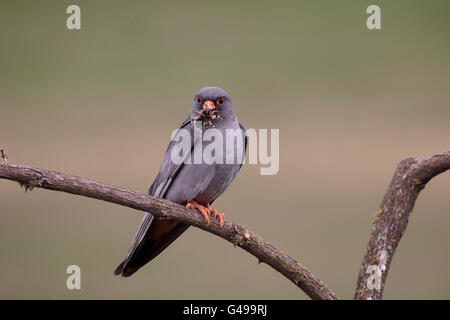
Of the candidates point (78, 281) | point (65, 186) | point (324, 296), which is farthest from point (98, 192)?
point (324, 296)

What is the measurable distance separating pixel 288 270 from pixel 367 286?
36cm

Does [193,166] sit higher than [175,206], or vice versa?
[193,166]

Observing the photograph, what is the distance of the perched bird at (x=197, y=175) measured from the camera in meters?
2.68

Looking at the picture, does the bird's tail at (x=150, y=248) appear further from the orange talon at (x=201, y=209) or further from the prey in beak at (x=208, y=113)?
the prey in beak at (x=208, y=113)

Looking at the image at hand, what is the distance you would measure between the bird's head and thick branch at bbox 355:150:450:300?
887 millimetres

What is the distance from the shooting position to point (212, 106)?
2705 millimetres

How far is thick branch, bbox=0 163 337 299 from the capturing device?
2012 millimetres

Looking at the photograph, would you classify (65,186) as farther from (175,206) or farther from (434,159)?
(434,159)

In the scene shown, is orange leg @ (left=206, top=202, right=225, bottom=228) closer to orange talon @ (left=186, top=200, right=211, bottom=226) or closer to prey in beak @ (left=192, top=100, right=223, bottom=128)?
orange talon @ (left=186, top=200, right=211, bottom=226)

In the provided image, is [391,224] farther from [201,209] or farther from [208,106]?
[208,106]

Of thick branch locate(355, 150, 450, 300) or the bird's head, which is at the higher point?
the bird's head

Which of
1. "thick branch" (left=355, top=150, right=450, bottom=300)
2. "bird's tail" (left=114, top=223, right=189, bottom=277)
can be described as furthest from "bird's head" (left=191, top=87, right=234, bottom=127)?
"thick branch" (left=355, top=150, right=450, bottom=300)

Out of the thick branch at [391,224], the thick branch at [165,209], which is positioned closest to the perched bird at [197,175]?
the thick branch at [165,209]

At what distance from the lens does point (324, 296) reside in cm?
250
